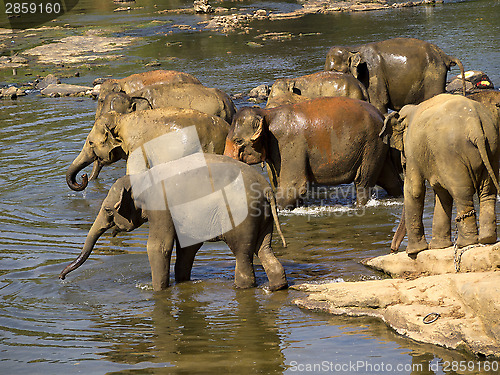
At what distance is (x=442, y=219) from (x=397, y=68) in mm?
7192

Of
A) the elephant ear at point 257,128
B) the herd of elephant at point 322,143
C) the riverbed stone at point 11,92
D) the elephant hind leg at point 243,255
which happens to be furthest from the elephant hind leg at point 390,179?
the riverbed stone at point 11,92

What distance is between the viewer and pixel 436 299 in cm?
584

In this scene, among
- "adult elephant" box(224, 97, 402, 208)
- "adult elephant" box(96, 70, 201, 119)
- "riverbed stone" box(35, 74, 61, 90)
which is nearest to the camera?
"adult elephant" box(224, 97, 402, 208)

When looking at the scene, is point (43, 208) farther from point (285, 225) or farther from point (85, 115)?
point (85, 115)

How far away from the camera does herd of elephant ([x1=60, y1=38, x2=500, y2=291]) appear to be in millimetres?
6352

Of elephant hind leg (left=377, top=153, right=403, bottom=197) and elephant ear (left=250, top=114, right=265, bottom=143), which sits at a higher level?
elephant ear (left=250, top=114, right=265, bottom=143)

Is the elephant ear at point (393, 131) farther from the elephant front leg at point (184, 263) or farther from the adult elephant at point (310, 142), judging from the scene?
the adult elephant at point (310, 142)

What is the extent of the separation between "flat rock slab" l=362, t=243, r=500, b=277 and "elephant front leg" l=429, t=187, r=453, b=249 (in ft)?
0.39

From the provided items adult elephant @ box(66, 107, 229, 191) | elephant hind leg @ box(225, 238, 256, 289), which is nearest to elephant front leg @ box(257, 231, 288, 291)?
elephant hind leg @ box(225, 238, 256, 289)

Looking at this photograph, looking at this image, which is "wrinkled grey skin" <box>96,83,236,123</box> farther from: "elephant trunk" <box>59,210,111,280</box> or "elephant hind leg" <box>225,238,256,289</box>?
"elephant hind leg" <box>225,238,256,289</box>

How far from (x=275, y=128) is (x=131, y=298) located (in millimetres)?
3224

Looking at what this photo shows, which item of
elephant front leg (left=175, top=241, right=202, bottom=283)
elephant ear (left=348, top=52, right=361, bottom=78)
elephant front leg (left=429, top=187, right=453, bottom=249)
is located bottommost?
elephant front leg (left=175, top=241, right=202, bottom=283)

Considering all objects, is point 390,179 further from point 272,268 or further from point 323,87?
point 272,268

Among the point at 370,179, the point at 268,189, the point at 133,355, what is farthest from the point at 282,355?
the point at 370,179
